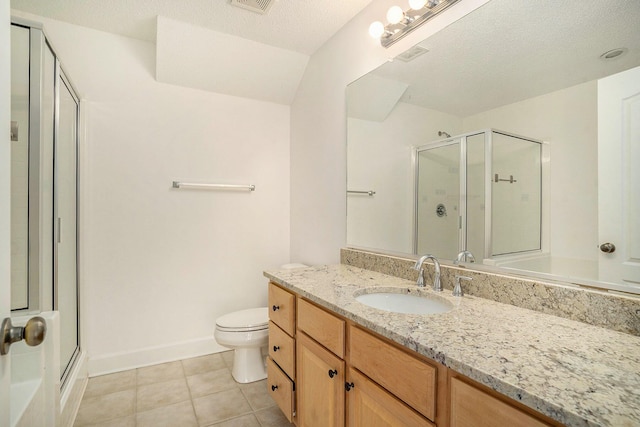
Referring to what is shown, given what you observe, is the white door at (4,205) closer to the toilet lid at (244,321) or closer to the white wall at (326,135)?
the toilet lid at (244,321)

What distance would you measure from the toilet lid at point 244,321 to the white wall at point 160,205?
462mm

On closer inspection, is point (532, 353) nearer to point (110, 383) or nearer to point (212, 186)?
point (212, 186)

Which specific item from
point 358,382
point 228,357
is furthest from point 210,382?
point 358,382

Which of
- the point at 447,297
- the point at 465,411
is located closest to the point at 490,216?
the point at 447,297

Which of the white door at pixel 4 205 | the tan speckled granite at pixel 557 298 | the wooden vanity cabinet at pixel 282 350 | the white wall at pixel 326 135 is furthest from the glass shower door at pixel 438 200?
the white door at pixel 4 205

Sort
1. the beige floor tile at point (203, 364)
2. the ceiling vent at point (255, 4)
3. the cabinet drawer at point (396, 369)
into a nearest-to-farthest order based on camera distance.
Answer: the cabinet drawer at point (396, 369) < the ceiling vent at point (255, 4) < the beige floor tile at point (203, 364)

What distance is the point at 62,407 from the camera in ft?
4.99

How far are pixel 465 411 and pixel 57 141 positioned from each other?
2056 mm

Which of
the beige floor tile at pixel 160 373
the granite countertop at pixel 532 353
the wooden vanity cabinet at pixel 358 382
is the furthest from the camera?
the beige floor tile at pixel 160 373

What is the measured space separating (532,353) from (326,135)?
185 centimetres

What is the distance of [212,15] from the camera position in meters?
2.00

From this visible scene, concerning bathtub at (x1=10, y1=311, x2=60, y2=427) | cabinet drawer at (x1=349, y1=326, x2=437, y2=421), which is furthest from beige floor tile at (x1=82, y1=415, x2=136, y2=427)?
cabinet drawer at (x1=349, y1=326, x2=437, y2=421)

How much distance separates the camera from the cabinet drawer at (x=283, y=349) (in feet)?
4.90

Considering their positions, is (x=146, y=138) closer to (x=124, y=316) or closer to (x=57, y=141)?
(x=57, y=141)
